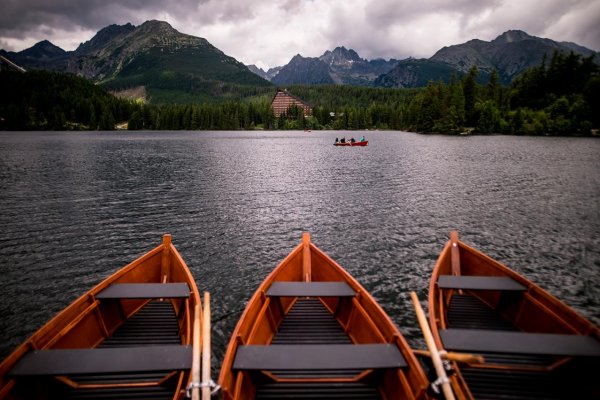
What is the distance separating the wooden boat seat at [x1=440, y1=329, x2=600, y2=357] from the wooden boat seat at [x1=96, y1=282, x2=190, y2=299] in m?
7.34

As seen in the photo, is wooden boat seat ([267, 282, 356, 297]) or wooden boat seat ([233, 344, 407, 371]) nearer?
wooden boat seat ([233, 344, 407, 371])

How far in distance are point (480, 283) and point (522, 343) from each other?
331cm

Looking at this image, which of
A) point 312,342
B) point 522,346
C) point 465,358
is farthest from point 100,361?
point 522,346

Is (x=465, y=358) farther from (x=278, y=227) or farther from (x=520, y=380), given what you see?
(x=278, y=227)

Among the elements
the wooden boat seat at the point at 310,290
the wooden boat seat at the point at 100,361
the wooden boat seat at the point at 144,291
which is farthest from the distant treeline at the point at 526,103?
the wooden boat seat at the point at 100,361

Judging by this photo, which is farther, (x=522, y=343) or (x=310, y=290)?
(x=310, y=290)

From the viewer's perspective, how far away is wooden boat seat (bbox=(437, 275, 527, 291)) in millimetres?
10156

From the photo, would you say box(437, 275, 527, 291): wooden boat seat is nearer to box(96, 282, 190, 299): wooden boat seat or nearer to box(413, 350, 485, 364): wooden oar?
box(413, 350, 485, 364): wooden oar

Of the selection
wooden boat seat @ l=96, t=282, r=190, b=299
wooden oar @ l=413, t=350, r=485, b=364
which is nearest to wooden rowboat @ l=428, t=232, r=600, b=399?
wooden oar @ l=413, t=350, r=485, b=364

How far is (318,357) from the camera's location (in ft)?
22.5

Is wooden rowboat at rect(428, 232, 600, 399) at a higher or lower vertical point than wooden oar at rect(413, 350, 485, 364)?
lower

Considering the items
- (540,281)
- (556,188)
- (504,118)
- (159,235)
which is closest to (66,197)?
(159,235)

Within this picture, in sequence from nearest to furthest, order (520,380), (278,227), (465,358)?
(465,358), (520,380), (278,227)

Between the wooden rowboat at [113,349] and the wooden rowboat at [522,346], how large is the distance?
6.05 meters
